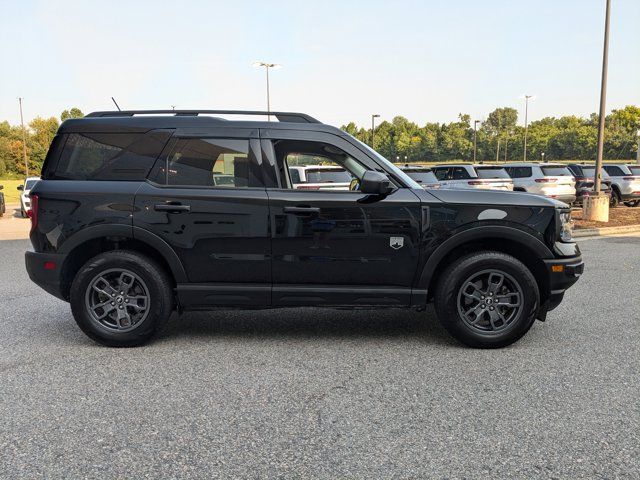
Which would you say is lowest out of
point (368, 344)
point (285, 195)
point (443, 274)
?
point (368, 344)

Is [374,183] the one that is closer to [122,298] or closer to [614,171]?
[122,298]

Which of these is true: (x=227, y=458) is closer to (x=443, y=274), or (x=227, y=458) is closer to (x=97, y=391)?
(x=97, y=391)

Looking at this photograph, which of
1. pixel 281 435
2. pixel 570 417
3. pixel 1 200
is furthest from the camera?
pixel 1 200

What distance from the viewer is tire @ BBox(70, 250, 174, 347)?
→ 4.64 metres

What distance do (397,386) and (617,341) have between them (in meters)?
2.30

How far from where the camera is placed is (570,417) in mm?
3316

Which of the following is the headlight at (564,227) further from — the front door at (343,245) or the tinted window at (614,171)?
the tinted window at (614,171)

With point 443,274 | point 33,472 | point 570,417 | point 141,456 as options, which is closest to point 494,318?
point 443,274

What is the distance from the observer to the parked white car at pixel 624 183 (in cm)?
2073

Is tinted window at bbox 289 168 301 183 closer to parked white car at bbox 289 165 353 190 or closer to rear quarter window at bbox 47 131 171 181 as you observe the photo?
parked white car at bbox 289 165 353 190

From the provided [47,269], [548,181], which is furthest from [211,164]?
[548,181]

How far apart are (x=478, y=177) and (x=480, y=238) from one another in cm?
1419

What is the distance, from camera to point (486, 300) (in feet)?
15.2

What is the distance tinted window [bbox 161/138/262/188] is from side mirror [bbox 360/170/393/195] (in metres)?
0.89
